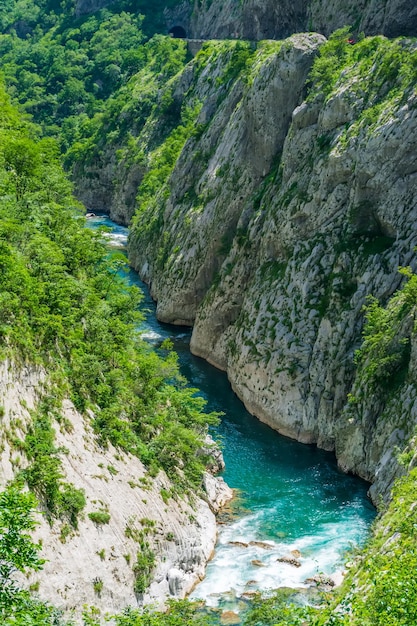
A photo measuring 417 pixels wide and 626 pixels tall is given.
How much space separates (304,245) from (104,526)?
27.3 m

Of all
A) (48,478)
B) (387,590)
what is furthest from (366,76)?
(387,590)

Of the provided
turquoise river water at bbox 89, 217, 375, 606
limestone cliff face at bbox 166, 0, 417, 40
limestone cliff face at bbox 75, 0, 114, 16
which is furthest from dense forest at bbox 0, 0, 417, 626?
limestone cliff face at bbox 75, 0, 114, 16

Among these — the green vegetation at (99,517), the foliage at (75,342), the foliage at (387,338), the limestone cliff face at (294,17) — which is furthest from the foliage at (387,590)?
the limestone cliff face at (294,17)

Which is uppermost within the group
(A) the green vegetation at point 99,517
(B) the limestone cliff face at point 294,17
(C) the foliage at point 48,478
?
(B) the limestone cliff face at point 294,17

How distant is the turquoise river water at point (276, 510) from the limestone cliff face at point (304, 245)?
3.84ft

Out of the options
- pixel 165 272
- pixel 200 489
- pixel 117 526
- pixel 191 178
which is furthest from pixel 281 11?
pixel 117 526

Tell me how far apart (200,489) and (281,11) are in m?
53.3

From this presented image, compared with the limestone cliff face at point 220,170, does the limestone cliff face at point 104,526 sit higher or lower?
lower

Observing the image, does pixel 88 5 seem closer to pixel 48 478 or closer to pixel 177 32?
pixel 177 32

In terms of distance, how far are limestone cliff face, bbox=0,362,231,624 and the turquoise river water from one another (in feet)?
4.62

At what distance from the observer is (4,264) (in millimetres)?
36031

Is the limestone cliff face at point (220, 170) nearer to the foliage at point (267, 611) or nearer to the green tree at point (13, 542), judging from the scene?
the foliage at point (267, 611)

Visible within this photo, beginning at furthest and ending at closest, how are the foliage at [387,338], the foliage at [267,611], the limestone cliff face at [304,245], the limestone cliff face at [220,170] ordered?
the limestone cliff face at [220,170] → the limestone cliff face at [304,245] → the foliage at [387,338] → the foliage at [267,611]

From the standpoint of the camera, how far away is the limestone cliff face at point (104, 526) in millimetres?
29766
